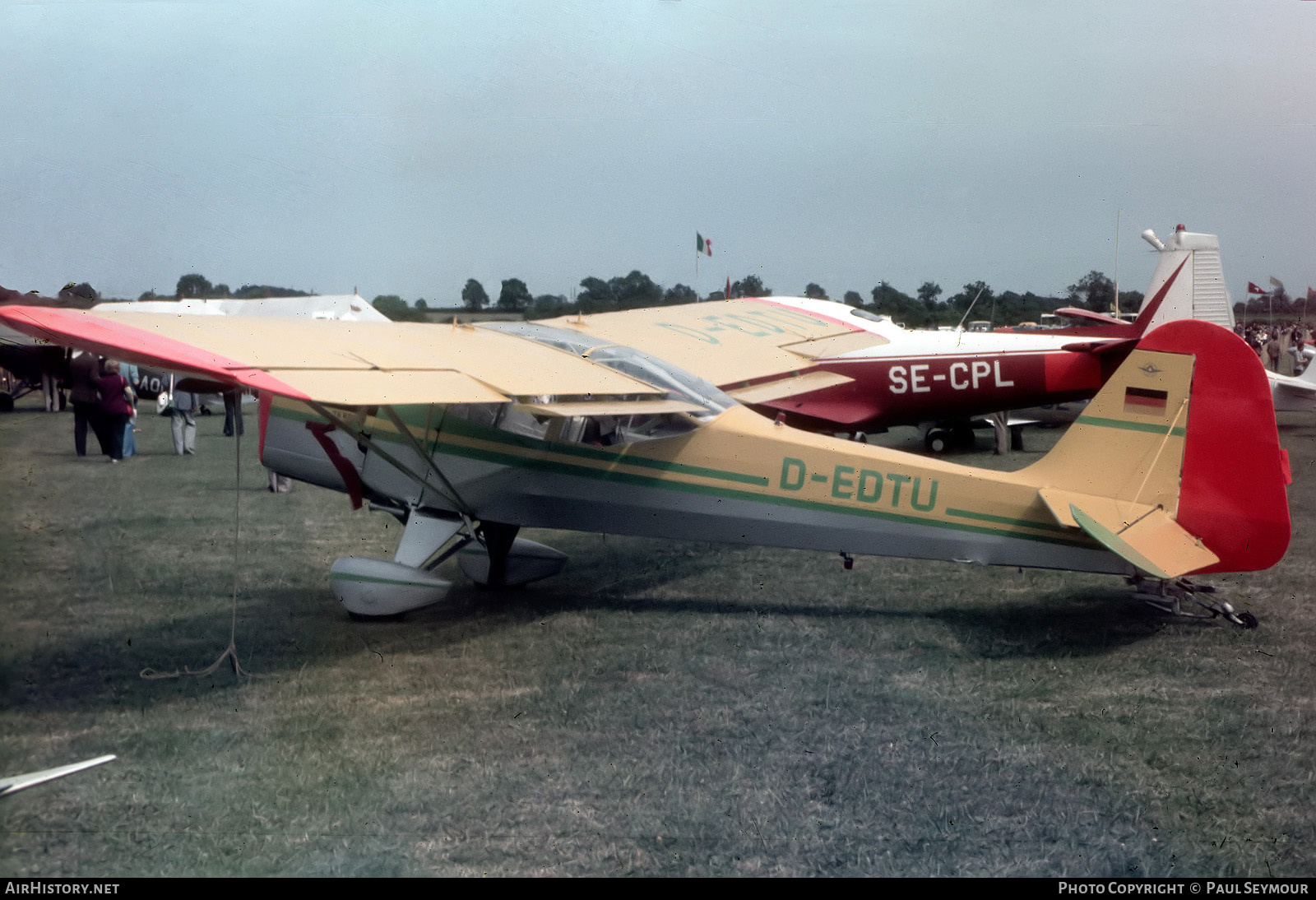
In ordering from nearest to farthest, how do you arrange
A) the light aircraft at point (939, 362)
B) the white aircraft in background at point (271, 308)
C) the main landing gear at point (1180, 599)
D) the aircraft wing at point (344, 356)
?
1. the aircraft wing at point (344, 356)
2. the main landing gear at point (1180, 599)
3. the white aircraft in background at point (271, 308)
4. the light aircraft at point (939, 362)

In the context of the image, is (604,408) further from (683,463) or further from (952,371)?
(952,371)

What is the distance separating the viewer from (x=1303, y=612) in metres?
4.97

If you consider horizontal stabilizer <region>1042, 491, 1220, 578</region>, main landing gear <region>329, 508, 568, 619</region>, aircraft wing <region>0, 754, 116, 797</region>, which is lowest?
aircraft wing <region>0, 754, 116, 797</region>

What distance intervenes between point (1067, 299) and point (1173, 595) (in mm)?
3054

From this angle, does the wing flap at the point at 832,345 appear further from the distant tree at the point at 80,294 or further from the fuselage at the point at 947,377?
the distant tree at the point at 80,294

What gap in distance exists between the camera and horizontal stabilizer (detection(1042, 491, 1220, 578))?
4.28 metres

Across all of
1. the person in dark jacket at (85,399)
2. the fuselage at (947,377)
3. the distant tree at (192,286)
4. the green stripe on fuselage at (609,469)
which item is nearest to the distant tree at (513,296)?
the green stripe on fuselage at (609,469)

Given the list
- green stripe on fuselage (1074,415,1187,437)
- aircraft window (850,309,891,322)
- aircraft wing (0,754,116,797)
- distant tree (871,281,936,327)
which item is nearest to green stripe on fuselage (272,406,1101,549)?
green stripe on fuselage (1074,415,1187,437)

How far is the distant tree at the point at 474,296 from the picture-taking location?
18.5ft

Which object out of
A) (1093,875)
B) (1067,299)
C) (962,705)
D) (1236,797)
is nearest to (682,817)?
(1093,875)

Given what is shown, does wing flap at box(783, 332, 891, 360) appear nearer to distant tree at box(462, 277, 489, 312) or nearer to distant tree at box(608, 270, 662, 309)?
distant tree at box(608, 270, 662, 309)

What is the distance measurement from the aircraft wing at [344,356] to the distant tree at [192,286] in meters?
0.14

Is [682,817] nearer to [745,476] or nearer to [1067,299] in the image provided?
[745,476]

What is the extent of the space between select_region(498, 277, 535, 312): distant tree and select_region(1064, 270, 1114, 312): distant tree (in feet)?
12.2
